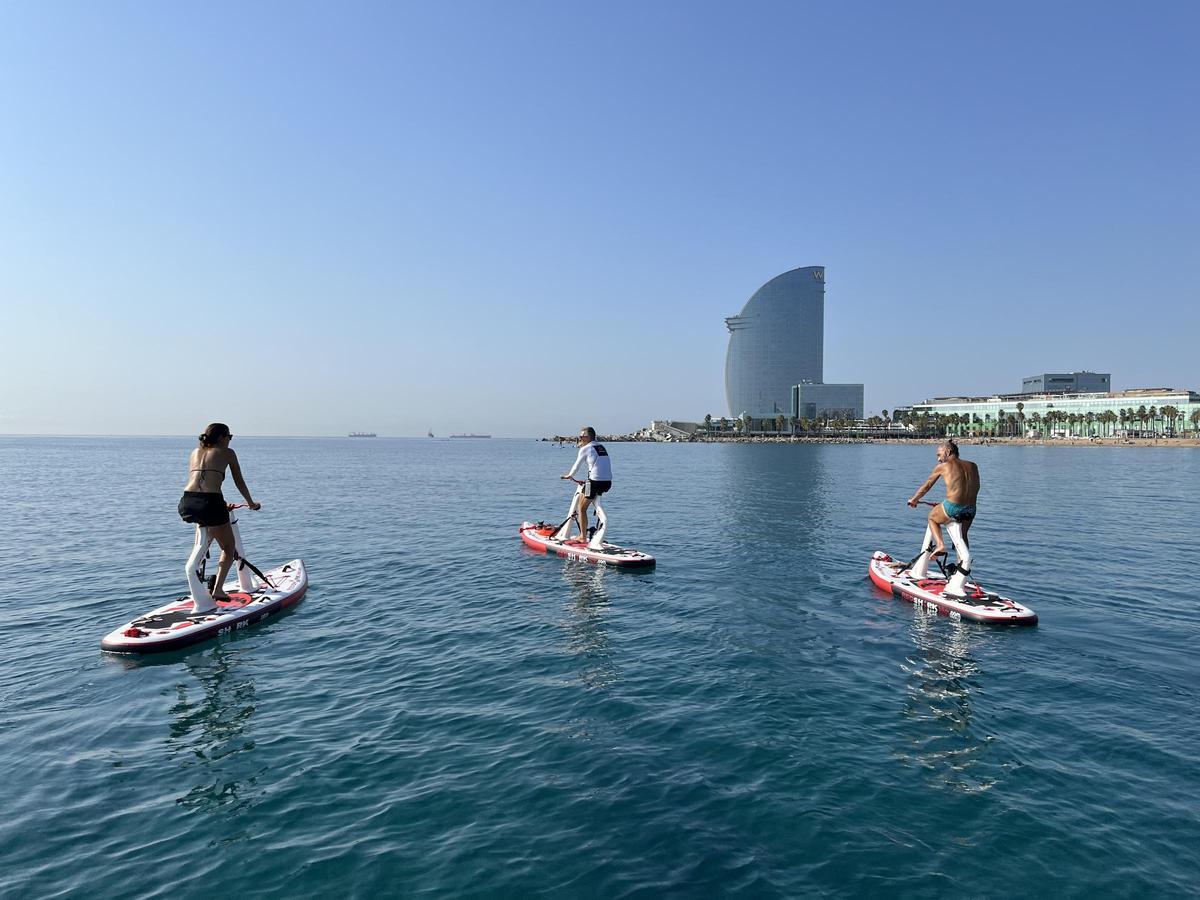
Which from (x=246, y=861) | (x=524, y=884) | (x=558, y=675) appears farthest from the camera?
(x=558, y=675)

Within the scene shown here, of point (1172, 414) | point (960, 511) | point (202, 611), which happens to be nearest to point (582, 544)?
point (202, 611)

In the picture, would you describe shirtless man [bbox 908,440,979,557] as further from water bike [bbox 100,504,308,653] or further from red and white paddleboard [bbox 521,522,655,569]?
water bike [bbox 100,504,308,653]

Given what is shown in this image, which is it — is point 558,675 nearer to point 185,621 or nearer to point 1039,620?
point 185,621

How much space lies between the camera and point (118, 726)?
30.6ft

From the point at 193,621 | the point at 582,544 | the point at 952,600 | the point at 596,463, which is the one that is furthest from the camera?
the point at 582,544

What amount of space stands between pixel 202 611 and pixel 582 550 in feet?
38.3

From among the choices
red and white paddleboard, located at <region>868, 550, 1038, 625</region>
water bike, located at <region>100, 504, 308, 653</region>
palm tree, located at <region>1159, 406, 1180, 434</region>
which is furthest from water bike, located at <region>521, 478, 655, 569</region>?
palm tree, located at <region>1159, 406, 1180, 434</region>

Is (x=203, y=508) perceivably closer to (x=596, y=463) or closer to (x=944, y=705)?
(x=596, y=463)

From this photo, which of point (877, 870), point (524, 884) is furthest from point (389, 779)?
point (877, 870)

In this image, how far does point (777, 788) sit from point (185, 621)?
12.7m

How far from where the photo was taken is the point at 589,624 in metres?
14.6

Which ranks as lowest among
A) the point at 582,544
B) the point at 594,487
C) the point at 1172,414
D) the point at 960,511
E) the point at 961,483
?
the point at 582,544

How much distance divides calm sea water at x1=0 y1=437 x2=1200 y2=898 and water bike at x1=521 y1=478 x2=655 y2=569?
78 centimetres

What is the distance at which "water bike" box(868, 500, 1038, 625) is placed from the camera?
1428 centimetres
